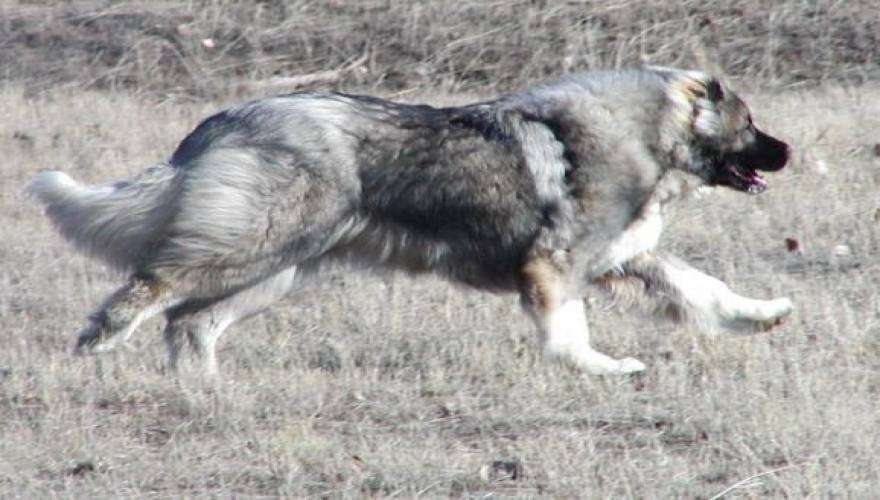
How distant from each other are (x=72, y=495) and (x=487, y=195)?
95.1 inches

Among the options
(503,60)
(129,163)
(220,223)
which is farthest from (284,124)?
(503,60)

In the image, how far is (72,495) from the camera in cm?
488

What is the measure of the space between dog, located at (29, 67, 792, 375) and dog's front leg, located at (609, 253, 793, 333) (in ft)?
0.90

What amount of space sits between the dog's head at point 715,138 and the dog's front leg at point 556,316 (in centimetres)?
82

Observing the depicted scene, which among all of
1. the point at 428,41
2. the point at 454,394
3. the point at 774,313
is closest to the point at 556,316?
the point at 454,394

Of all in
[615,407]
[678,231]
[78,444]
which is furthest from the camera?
[678,231]

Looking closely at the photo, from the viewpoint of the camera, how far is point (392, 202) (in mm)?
6551

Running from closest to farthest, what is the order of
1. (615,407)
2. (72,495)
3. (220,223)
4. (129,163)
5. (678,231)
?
(72,495)
(615,407)
(220,223)
(678,231)
(129,163)

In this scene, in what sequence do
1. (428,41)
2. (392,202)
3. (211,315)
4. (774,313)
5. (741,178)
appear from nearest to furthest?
(392,202)
(211,315)
(774,313)
(741,178)
(428,41)

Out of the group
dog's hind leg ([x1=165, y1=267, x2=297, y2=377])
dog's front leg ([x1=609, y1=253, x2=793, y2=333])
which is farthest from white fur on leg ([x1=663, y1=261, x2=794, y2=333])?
dog's hind leg ([x1=165, y1=267, x2=297, y2=377])

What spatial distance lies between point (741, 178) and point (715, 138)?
24cm

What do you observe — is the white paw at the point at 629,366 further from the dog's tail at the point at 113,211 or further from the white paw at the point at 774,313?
the dog's tail at the point at 113,211

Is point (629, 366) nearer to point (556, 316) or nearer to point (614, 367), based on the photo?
point (614, 367)

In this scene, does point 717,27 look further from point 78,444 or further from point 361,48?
point 78,444
